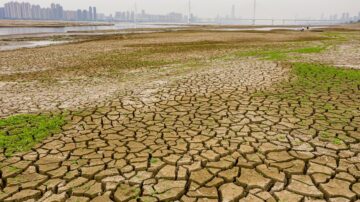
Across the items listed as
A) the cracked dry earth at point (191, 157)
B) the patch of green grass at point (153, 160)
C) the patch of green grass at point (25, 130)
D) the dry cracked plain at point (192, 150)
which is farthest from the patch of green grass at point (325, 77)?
the patch of green grass at point (25, 130)

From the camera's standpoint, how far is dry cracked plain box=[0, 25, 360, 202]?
3.27 m

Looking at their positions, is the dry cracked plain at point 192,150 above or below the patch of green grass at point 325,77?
below

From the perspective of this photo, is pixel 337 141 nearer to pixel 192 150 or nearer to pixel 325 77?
pixel 192 150

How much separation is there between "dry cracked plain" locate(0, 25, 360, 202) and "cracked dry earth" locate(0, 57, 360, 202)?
0.6 inches

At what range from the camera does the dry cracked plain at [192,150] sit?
3268 millimetres

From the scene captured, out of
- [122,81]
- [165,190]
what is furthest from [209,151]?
[122,81]

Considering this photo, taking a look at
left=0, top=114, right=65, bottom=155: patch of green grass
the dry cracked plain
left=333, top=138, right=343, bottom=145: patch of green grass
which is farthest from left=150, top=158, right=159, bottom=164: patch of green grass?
left=333, top=138, right=343, bottom=145: patch of green grass

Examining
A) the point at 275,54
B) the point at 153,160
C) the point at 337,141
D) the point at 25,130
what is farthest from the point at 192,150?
the point at 275,54

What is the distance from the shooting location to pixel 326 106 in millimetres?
6059

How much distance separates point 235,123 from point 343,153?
182cm

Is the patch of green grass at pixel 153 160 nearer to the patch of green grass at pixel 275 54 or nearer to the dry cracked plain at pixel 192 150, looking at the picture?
the dry cracked plain at pixel 192 150

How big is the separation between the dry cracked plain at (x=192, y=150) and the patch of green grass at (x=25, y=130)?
210 millimetres

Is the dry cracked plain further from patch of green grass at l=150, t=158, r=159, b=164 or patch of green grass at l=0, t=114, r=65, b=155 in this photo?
patch of green grass at l=0, t=114, r=65, b=155

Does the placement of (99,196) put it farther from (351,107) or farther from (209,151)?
(351,107)
